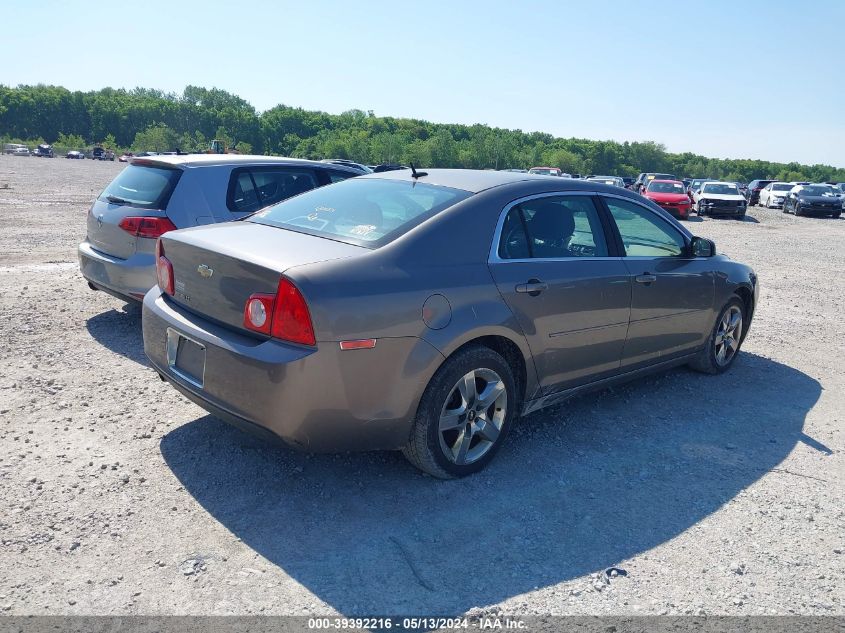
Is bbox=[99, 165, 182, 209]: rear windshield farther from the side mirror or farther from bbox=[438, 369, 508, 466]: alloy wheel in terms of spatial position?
the side mirror

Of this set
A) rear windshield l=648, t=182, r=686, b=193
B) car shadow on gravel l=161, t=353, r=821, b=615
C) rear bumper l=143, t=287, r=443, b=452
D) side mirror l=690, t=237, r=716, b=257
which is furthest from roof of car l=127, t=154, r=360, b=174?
rear windshield l=648, t=182, r=686, b=193

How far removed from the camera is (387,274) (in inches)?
132

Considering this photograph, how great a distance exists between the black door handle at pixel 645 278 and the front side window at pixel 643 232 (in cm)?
16

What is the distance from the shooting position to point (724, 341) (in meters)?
5.96

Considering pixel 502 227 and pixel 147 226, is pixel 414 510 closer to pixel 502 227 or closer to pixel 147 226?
pixel 502 227

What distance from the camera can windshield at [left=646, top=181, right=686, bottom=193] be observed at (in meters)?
26.9

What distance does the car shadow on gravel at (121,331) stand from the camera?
5701 mm

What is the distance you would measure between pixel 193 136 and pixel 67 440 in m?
160

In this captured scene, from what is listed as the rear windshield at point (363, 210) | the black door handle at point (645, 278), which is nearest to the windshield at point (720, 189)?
the black door handle at point (645, 278)

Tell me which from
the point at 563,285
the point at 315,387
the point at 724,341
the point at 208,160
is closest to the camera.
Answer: the point at 315,387

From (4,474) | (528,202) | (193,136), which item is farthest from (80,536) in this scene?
(193,136)

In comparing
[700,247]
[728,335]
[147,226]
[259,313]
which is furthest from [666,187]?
[259,313]

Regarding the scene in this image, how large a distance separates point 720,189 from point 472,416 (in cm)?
2869

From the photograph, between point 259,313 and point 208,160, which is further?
point 208,160
